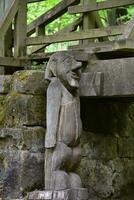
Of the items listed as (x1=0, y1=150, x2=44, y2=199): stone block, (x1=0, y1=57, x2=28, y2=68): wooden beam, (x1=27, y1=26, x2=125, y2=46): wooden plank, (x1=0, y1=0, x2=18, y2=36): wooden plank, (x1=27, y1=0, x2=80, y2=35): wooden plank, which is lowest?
(x1=0, y1=150, x2=44, y2=199): stone block

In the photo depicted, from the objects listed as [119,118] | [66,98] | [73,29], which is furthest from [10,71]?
[66,98]

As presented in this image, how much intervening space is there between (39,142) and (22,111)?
42cm

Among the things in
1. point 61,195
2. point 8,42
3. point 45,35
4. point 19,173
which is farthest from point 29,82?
point 8,42

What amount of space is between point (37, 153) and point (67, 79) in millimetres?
→ 1009

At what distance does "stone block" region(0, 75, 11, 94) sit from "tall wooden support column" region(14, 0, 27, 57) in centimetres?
131

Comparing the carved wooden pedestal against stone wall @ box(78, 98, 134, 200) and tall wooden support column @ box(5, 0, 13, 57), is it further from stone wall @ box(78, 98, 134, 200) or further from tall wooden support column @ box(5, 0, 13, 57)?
tall wooden support column @ box(5, 0, 13, 57)

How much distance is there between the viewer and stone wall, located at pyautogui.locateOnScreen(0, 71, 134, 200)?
6.76m

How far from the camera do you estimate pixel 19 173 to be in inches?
263

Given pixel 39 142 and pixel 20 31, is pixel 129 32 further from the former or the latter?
pixel 20 31

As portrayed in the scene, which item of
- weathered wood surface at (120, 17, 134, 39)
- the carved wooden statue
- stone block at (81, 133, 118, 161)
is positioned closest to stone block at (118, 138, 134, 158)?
stone block at (81, 133, 118, 161)

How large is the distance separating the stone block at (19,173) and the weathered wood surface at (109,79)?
96 centimetres

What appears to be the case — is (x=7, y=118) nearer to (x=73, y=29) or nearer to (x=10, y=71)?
(x=10, y=71)

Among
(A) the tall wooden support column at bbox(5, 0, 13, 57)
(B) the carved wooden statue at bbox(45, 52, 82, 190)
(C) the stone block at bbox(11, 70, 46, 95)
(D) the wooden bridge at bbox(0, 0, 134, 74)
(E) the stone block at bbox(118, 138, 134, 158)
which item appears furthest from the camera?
(A) the tall wooden support column at bbox(5, 0, 13, 57)

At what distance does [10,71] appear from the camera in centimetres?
879
